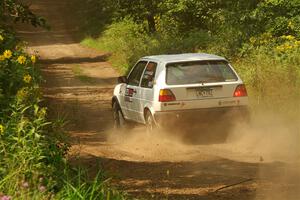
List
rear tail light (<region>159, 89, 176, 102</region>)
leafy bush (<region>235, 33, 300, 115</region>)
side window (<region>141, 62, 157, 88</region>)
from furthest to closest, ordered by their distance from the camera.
Result: leafy bush (<region>235, 33, 300, 115</region>)
side window (<region>141, 62, 157, 88</region>)
rear tail light (<region>159, 89, 176, 102</region>)

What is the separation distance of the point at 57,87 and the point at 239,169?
1386 cm

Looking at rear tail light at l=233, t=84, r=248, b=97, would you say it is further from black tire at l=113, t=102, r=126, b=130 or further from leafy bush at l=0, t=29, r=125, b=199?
leafy bush at l=0, t=29, r=125, b=199

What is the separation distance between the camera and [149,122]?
1245cm

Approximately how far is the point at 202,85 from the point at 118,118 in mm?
3128

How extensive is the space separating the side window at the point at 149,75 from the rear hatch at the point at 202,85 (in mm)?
516

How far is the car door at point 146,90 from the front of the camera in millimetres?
12426

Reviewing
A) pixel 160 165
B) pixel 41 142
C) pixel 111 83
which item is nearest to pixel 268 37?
pixel 111 83

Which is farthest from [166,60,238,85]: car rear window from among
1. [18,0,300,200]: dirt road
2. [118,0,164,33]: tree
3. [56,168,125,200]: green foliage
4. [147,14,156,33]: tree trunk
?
[147,14,156,33]: tree trunk

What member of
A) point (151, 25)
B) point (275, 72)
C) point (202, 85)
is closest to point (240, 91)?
point (202, 85)

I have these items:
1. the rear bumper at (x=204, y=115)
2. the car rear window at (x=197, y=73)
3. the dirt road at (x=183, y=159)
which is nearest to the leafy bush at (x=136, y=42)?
the dirt road at (x=183, y=159)

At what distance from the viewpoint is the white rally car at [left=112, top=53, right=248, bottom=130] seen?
39.0 ft

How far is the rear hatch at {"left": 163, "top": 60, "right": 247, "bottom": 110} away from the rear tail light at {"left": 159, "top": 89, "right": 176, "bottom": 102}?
3cm

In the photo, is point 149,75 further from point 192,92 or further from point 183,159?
point 183,159

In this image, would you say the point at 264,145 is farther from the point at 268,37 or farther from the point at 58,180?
the point at 268,37
